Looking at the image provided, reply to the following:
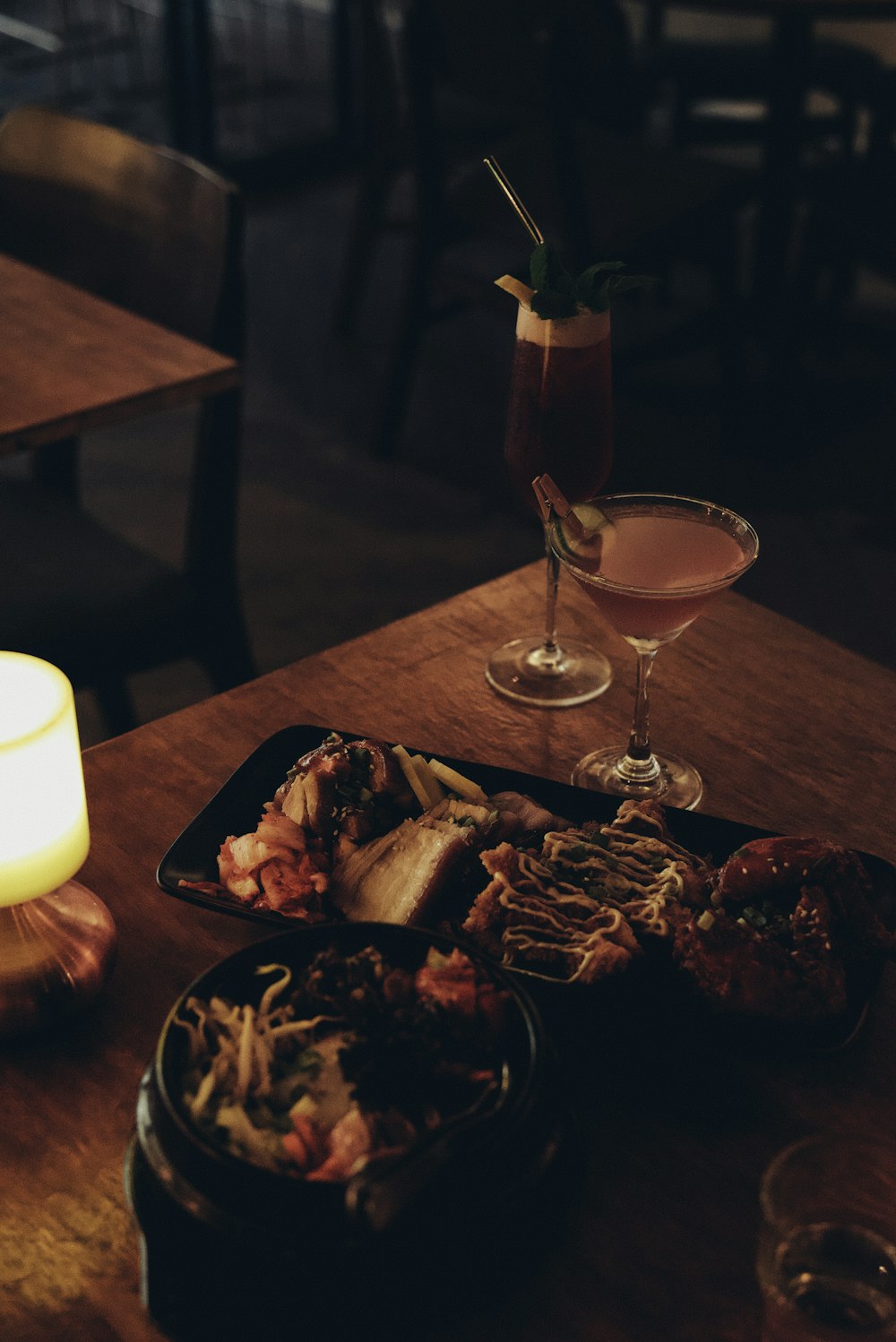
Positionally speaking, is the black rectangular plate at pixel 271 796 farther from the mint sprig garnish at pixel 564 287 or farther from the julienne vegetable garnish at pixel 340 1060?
the mint sprig garnish at pixel 564 287

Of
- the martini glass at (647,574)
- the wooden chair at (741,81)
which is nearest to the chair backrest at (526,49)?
the wooden chair at (741,81)

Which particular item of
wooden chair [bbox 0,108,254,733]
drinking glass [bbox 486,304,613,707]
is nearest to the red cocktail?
drinking glass [bbox 486,304,613,707]

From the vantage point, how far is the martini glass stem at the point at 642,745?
1.08 meters

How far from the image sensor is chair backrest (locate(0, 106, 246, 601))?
1888mm

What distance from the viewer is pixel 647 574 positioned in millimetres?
1074

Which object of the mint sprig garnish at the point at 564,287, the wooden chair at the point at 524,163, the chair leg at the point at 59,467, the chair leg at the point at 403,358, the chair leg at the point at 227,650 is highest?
the mint sprig garnish at the point at 564,287

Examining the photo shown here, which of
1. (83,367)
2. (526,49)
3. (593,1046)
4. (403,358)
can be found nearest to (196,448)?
(83,367)

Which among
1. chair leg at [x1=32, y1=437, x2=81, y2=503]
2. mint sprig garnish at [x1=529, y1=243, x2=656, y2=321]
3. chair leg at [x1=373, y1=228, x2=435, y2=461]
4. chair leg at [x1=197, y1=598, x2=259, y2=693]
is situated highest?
mint sprig garnish at [x1=529, y1=243, x2=656, y2=321]

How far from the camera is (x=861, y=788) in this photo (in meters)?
1.08

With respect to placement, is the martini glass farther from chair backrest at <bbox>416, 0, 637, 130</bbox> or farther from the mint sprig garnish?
chair backrest at <bbox>416, 0, 637, 130</bbox>

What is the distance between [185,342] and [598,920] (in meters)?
1.21

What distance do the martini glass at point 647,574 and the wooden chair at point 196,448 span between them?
90 centimetres

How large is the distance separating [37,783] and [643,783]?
457 millimetres

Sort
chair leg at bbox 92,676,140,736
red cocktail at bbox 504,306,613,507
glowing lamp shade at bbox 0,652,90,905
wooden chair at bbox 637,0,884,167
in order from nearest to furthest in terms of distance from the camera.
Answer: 1. glowing lamp shade at bbox 0,652,90,905
2. red cocktail at bbox 504,306,613,507
3. chair leg at bbox 92,676,140,736
4. wooden chair at bbox 637,0,884,167
